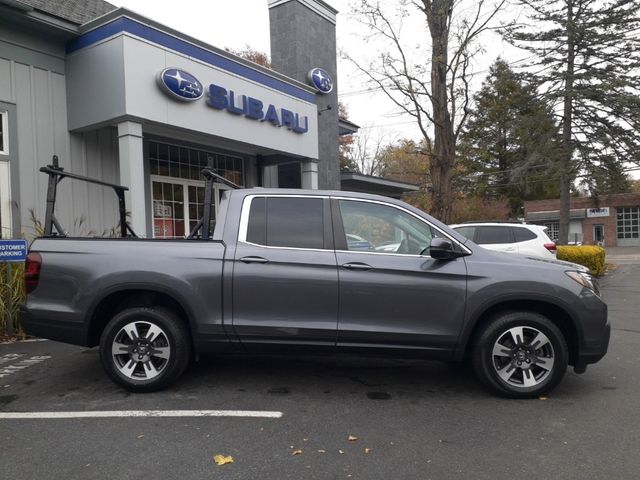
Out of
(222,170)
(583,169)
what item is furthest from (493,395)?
(583,169)

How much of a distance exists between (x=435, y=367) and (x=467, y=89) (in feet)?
31.5

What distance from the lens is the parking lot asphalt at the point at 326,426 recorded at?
313 centimetres

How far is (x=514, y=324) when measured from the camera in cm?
423

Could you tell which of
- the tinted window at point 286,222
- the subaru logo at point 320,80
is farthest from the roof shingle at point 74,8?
the tinted window at point 286,222

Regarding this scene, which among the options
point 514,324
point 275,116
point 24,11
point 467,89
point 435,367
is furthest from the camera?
point 467,89

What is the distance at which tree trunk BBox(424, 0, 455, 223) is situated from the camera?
12.3 m

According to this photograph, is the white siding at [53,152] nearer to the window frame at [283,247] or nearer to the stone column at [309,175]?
the stone column at [309,175]

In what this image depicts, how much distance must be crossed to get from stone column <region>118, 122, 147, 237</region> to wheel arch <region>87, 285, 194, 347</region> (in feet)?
14.1

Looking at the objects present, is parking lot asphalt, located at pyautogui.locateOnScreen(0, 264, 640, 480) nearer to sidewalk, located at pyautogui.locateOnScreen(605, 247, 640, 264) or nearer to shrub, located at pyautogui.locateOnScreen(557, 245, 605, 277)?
shrub, located at pyautogui.locateOnScreen(557, 245, 605, 277)

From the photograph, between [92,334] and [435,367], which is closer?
[92,334]

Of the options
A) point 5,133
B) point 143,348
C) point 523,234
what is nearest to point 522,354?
point 143,348

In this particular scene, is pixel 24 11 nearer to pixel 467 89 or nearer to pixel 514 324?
pixel 514 324

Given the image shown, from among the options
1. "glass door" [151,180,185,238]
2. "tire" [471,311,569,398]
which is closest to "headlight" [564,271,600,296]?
"tire" [471,311,569,398]

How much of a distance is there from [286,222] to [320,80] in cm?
1113
